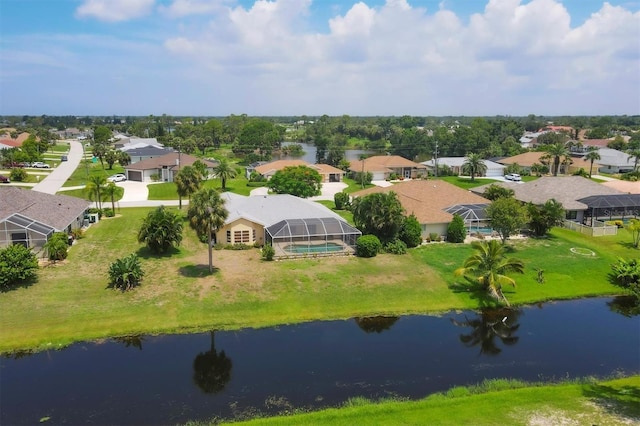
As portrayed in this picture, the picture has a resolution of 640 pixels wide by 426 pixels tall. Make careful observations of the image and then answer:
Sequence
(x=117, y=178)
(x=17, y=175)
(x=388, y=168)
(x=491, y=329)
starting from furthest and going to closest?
(x=388, y=168) < (x=117, y=178) < (x=17, y=175) < (x=491, y=329)

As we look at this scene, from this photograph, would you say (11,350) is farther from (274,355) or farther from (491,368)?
(491,368)

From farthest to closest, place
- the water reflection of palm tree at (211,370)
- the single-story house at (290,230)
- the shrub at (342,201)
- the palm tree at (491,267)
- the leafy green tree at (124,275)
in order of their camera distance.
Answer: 1. the shrub at (342,201)
2. the single-story house at (290,230)
3. the palm tree at (491,267)
4. the leafy green tree at (124,275)
5. the water reflection of palm tree at (211,370)

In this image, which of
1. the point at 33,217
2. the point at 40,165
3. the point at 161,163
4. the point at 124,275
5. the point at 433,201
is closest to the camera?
the point at 124,275

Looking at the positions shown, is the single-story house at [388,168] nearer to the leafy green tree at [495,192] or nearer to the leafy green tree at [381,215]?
the leafy green tree at [495,192]

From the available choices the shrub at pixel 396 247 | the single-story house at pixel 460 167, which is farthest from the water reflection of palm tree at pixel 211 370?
the single-story house at pixel 460 167

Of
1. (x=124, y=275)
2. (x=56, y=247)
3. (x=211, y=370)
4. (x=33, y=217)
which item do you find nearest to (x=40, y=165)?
(x=33, y=217)

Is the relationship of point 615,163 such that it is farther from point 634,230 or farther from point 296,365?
point 296,365
